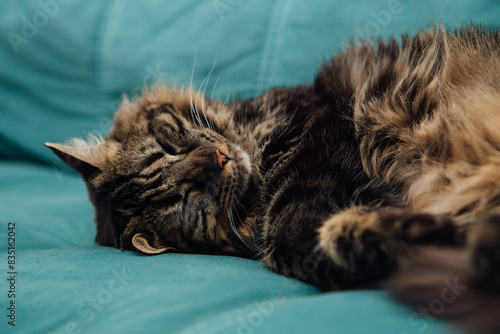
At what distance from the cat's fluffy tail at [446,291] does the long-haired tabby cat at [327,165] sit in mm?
33

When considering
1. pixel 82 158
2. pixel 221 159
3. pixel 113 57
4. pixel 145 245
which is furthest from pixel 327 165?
pixel 113 57

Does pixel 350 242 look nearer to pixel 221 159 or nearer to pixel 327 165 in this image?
pixel 327 165

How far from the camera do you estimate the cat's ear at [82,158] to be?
1320 mm

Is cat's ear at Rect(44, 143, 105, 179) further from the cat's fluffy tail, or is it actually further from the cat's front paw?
the cat's fluffy tail

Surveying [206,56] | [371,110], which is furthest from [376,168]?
[206,56]

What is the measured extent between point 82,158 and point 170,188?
342 millimetres

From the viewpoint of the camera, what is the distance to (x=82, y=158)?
4.35 ft

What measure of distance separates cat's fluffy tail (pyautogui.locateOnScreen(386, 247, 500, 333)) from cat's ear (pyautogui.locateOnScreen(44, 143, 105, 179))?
101 centimetres

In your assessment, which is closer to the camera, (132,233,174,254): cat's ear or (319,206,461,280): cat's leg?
(319,206,461,280): cat's leg

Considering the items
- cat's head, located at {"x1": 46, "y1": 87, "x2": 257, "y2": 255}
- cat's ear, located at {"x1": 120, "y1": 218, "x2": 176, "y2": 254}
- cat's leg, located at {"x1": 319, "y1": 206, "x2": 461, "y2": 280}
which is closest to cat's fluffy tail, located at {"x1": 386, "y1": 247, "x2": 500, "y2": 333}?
cat's leg, located at {"x1": 319, "y1": 206, "x2": 461, "y2": 280}

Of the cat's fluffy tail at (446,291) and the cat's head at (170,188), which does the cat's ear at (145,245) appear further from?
the cat's fluffy tail at (446,291)

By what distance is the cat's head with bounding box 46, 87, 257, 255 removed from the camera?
1.24 metres

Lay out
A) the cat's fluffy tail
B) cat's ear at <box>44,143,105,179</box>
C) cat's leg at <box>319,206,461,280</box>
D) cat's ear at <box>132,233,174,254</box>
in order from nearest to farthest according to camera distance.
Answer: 1. the cat's fluffy tail
2. cat's leg at <box>319,206,461,280</box>
3. cat's ear at <box>132,233,174,254</box>
4. cat's ear at <box>44,143,105,179</box>

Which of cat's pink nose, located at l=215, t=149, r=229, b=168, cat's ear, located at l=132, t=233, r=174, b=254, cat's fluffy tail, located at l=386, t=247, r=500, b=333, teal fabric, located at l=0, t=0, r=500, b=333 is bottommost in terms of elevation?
cat's ear, located at l=132, t=233, r=174, b=254
